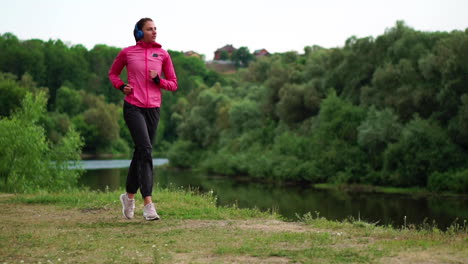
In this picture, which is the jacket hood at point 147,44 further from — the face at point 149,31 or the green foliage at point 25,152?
the green foliage at point 25,152

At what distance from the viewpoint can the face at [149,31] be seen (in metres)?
8.87

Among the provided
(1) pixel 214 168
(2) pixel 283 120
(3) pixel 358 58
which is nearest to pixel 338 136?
(3) pixel 358 58

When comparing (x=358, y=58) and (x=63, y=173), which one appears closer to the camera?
(x=63, y=173)

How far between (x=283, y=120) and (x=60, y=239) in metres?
67.9

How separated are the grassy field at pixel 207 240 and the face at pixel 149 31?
2.60 m

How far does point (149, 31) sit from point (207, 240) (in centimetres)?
329

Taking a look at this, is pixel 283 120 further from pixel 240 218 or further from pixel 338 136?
pixel 240 218

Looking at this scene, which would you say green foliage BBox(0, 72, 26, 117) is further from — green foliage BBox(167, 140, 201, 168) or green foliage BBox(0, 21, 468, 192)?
green foliage BBox(167, 140, 201, 168)

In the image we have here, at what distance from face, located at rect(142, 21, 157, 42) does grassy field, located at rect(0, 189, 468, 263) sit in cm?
260

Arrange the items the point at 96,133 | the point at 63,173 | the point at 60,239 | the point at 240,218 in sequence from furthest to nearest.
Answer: the point at 96,133 → the point at 63,173 → the point at 240,218 → the point at 60,239

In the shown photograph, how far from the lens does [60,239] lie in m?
7.34

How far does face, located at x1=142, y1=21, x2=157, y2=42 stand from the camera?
8868 millimetres

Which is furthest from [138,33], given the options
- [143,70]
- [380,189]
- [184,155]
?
[184,155]

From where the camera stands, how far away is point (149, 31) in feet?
29.1
